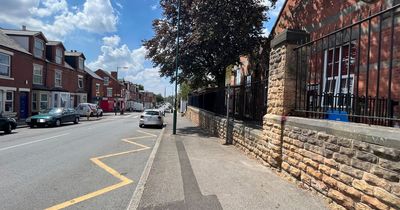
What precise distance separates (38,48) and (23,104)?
6425mm

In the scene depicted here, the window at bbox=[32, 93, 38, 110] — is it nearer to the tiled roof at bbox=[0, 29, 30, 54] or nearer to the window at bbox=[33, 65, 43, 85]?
the window at bbox=[33, 65, 43, 85]

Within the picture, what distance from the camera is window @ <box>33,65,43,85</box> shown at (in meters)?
34.0

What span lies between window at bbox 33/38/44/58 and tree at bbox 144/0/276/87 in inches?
662

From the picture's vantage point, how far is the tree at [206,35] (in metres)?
17.6

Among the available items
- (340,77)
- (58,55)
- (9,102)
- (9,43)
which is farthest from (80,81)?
(340,77)

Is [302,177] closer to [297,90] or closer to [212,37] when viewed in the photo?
[297,90]

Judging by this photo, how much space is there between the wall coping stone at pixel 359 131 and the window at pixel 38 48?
3280cm

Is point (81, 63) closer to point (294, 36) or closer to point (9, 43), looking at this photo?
point (9, 43)

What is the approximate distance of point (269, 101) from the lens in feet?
29.7

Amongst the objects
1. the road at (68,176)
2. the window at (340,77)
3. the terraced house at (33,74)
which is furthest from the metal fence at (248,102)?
the terraced house at (33,74)

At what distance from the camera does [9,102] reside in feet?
93.2

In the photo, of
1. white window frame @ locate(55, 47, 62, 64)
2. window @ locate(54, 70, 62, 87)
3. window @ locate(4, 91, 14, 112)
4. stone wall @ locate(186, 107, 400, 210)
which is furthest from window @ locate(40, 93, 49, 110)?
stone wall @ locate(186, 107, 400, 210)

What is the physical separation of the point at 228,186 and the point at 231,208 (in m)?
1.38

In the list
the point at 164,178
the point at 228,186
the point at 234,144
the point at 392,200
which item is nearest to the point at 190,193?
the point at 228,186
